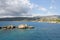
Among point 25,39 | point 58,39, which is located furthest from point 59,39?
point 25,39

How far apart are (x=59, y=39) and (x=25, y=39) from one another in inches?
378

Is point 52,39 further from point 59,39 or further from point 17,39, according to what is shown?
point 17,39

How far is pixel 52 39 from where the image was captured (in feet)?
133

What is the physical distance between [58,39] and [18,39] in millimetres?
11349

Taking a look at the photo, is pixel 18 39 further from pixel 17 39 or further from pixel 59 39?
pixel 59 39

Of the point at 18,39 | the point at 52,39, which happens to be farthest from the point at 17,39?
the point at 52,39

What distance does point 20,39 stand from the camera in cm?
4034

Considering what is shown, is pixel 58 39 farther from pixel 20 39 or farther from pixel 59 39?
pixel 20 39

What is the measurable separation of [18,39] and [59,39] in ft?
38.1

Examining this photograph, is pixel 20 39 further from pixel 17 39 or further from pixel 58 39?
pixel 58 39

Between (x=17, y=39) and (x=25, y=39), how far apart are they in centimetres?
245

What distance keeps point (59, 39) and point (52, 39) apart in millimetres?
1954

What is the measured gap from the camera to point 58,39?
40438mm

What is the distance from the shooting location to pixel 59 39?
40.3m
